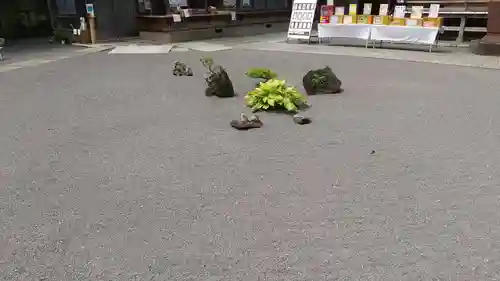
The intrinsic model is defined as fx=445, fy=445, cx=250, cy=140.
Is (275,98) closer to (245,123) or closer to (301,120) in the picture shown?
(301,120)

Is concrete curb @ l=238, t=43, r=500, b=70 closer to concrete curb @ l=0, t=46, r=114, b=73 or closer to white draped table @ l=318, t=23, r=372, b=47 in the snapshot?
white draped table @ l=318, t=23, r=372, b=47

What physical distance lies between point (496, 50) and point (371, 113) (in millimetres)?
7277

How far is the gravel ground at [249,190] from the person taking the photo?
288cm

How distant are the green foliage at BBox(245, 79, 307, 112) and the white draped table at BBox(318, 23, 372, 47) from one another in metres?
7.97

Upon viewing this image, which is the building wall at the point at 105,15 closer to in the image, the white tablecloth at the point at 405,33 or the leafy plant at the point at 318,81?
the white tablecloth at the point at 405,33

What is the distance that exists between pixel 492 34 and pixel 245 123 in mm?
A: 9132


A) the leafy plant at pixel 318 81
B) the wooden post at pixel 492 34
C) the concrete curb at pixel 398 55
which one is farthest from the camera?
the wooden post at pixel 492 34

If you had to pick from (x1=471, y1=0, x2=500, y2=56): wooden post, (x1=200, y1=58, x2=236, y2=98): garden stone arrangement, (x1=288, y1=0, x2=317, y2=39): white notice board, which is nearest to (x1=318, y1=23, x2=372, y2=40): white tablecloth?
(x1=288, y1=0, x2=317, y2=39): white notice board

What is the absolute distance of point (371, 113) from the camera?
6.37 meters

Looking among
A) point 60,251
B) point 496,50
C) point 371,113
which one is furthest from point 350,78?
point 60,251

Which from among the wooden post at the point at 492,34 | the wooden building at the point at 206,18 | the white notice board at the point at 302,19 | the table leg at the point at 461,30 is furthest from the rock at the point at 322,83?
the wooden building at the point at 206,18

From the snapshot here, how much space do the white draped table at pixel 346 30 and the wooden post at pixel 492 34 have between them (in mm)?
3205

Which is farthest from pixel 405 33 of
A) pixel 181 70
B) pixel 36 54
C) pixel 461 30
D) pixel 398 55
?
pixel 36 54

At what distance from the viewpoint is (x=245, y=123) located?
5762 mm
